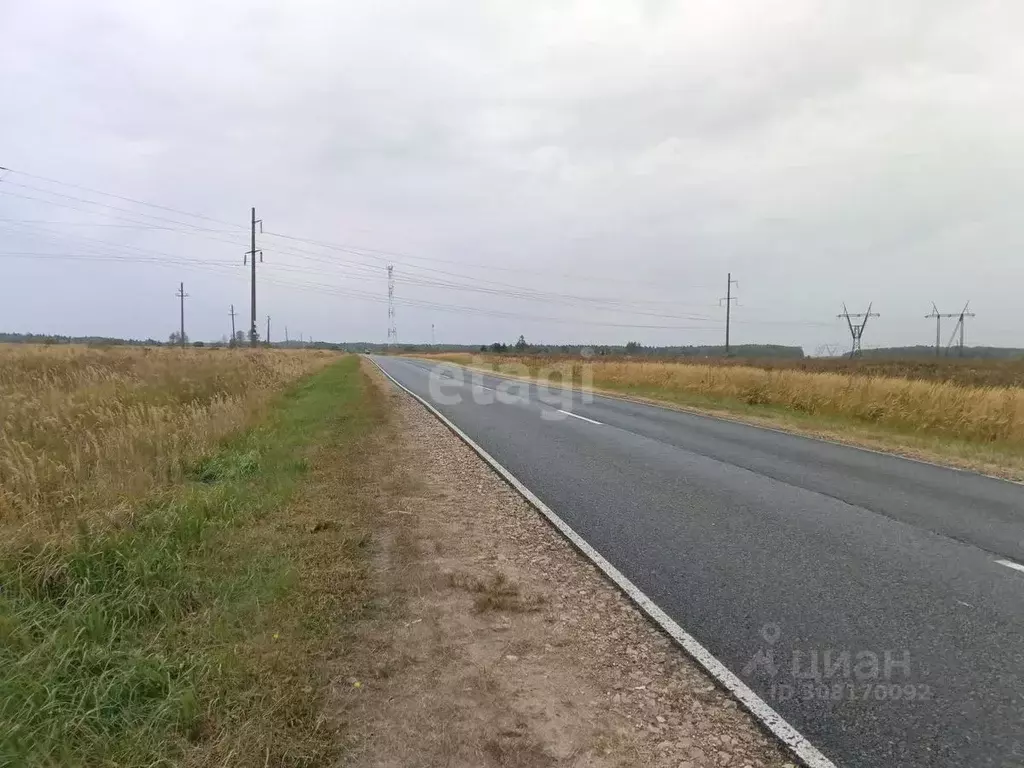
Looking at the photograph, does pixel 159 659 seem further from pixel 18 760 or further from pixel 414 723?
pixel 414 723

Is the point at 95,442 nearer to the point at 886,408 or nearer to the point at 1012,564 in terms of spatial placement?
the point at 1012,564

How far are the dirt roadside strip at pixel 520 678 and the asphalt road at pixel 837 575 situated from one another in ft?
1.22

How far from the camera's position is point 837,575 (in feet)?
16.2

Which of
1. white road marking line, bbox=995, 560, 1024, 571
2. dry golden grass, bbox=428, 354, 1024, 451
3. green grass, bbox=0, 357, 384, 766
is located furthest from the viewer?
dry golden grass, bbox=428, 354, 1024, 451

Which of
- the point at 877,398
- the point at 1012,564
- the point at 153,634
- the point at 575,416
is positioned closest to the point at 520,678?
the point at 153,634

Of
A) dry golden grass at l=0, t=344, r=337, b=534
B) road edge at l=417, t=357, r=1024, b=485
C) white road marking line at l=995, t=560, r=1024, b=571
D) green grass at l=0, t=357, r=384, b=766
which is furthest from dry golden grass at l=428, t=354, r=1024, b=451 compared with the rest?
dry golden grass at l=0, t=344, r=337, b=534

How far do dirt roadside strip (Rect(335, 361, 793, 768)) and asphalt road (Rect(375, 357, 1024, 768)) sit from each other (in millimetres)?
373

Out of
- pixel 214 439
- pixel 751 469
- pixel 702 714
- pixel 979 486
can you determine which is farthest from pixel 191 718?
pixel 979 486

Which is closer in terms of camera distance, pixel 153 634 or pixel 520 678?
pixel 520 678

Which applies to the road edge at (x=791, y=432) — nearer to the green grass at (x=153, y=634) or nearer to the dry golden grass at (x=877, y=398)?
the dry golden grass at (x=877, y=398)

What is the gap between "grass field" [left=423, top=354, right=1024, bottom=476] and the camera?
12.8 metres

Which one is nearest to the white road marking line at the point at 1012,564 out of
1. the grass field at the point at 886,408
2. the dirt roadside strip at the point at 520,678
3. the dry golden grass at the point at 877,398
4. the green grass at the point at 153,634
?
the dirt roadside strip at the point at 520,678

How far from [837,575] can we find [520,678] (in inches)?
119

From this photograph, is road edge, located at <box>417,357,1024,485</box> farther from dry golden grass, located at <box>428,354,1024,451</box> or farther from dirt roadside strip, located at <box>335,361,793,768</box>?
dirt roadside strip, located at <box>335,361,793,768</box>
